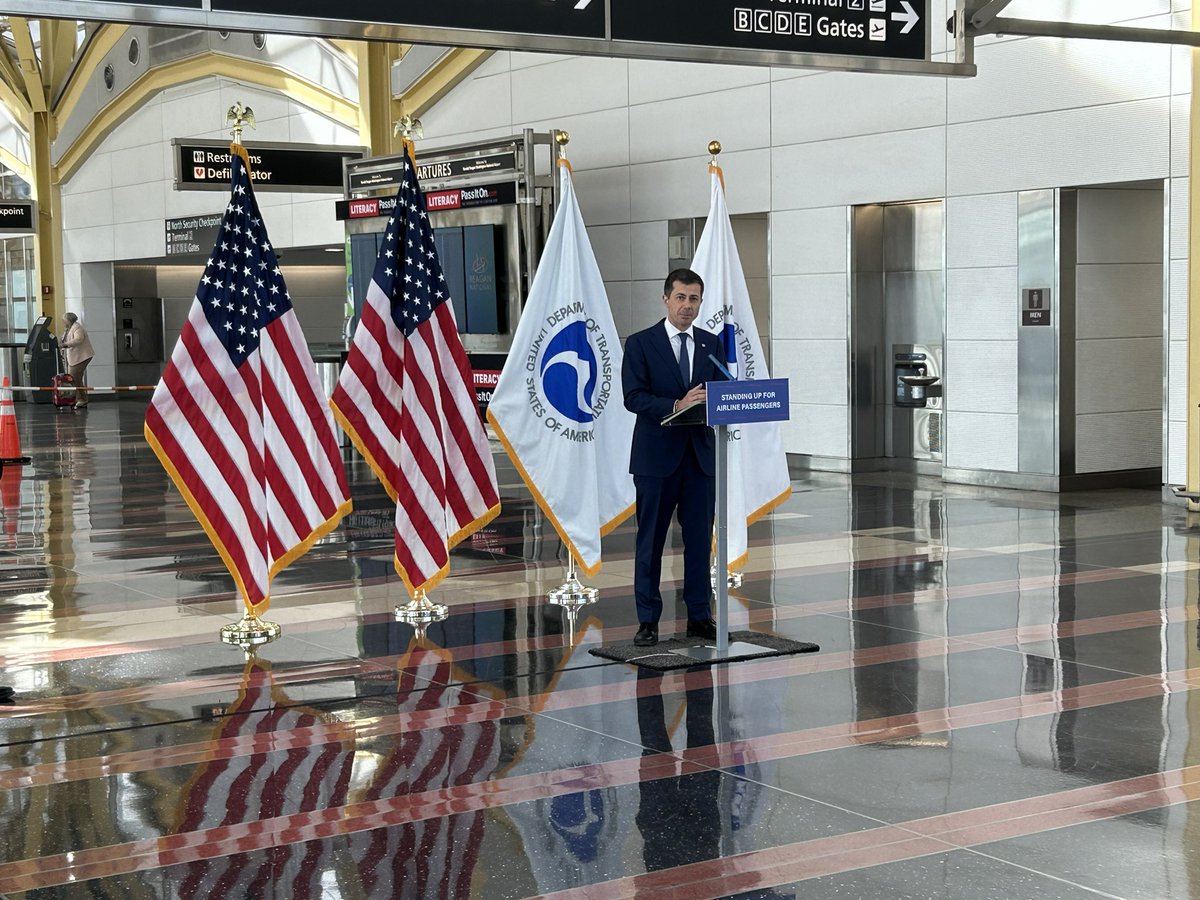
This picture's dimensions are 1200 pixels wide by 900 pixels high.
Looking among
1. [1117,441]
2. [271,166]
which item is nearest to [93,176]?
[271,166]

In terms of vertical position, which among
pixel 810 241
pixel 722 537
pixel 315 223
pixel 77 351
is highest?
pixel 315 223

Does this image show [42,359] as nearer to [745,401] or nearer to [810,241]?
[810,241]

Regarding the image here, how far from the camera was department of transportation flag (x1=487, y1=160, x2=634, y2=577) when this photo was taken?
1005cm

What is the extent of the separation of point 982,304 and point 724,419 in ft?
30.3

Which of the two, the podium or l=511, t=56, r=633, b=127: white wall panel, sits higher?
l=511, t=56, r=633, b=127: white wall panel

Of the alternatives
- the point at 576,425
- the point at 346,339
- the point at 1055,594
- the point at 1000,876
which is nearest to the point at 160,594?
the point at 576,425

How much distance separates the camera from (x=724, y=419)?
7.89 metres

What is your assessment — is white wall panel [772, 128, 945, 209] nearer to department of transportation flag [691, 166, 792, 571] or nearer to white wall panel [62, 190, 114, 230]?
department of transportation flag [691, 166, 792, 571]

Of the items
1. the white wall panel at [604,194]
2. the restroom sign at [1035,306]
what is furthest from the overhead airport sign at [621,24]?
the white wall panel at [604,194]

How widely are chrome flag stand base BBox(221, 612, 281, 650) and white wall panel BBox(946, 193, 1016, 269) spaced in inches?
385

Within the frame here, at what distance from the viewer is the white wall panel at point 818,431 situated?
1811 centimetres

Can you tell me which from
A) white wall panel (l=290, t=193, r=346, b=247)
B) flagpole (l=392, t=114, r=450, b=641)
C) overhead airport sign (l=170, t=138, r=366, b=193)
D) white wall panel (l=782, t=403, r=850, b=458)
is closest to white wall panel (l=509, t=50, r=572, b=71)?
overhead airport sign (l=170, t=138, r=366, b=193)

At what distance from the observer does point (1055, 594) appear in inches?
393

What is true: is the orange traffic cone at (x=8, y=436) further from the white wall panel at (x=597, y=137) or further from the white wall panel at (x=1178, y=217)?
the white wall panel at (x=1178, y=217)
